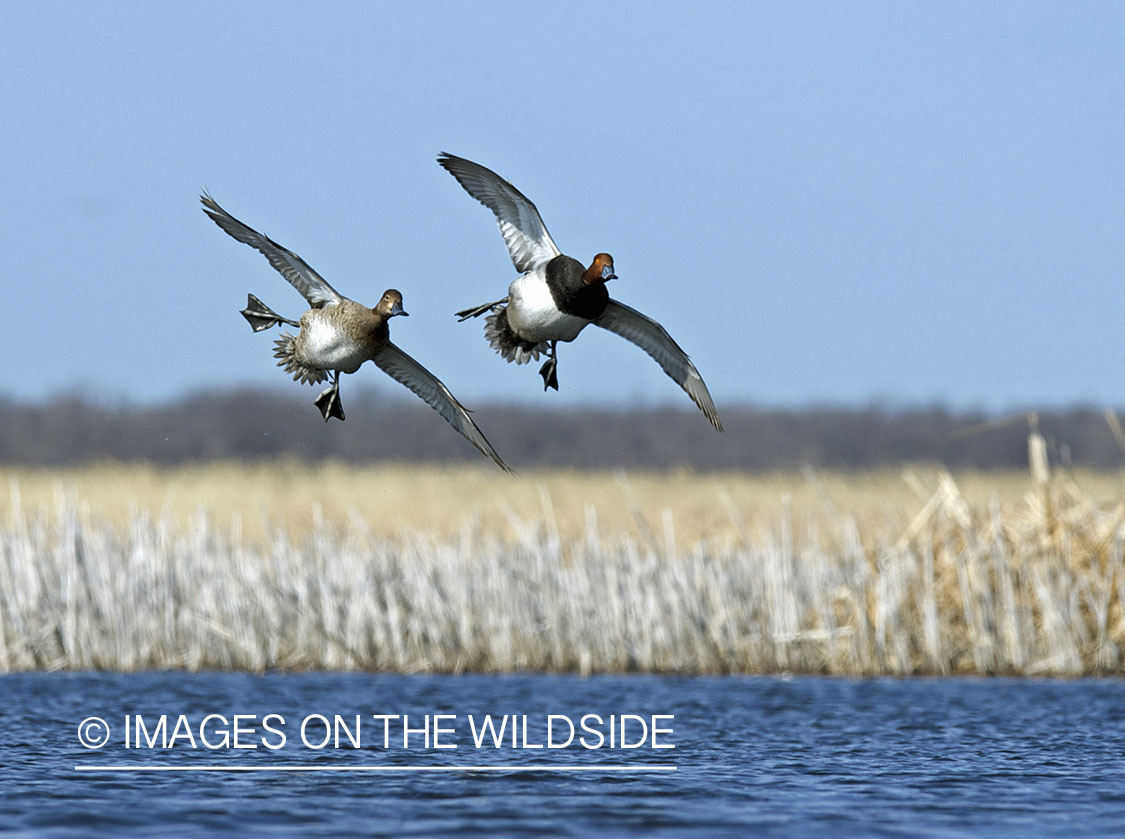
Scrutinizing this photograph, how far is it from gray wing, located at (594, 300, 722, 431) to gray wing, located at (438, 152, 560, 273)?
334 mm

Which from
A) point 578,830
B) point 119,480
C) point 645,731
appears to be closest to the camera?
point 578,830

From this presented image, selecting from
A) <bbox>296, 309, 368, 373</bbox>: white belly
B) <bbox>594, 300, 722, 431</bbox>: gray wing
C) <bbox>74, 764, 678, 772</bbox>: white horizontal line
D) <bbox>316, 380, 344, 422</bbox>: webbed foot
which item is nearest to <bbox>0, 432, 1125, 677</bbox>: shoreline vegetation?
<bbox>74, 764, 678, 772</bbox>: white horizontal line

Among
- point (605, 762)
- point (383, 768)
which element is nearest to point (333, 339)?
point (383, 768)

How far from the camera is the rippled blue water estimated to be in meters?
9.66

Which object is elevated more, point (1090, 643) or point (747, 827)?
point (1090, 643)

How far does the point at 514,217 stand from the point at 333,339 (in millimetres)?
1170

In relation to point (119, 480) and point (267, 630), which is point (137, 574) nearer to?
point (267, 630)

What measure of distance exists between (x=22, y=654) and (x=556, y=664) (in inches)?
196

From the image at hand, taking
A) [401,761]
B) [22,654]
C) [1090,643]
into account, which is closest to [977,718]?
[1090,643]

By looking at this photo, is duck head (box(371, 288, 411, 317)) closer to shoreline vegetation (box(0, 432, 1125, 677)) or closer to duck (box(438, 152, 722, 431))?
duck (box(438, 152, 722, 431))

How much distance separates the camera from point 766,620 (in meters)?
15.2

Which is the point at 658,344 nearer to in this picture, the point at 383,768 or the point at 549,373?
the point at 549,373

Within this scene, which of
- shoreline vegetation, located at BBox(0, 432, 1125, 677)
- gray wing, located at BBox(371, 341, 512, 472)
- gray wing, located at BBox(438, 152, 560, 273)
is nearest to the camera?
gray wing, located at BBox(371, 341, 512, 472)

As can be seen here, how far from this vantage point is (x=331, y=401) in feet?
18.3
